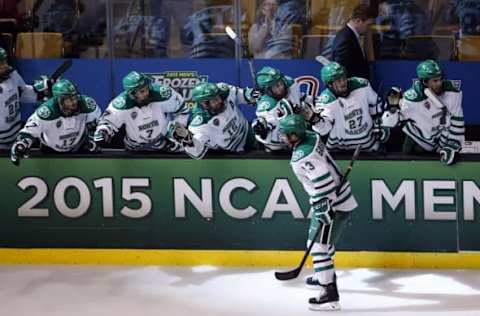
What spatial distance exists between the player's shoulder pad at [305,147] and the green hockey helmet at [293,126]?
56 millimetres

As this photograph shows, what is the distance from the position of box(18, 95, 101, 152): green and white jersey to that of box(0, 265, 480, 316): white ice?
2.95 feet

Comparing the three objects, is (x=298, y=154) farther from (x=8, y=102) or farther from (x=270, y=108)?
(x=8, y=102)

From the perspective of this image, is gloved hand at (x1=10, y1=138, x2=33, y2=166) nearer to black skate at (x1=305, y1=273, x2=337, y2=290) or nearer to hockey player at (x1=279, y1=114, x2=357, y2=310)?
hockey player at (x1=279, y1=114, x2=357, y2=310)

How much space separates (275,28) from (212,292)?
3.71 metres

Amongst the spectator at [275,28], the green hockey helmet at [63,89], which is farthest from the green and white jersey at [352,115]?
the spectator at [275,28]

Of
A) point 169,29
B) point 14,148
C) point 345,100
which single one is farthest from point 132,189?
point 169,29

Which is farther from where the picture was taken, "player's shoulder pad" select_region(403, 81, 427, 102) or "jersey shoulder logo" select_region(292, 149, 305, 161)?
"player's shoulder pad" select_region(403, 81, 427, 102)

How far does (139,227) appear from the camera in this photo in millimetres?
8070

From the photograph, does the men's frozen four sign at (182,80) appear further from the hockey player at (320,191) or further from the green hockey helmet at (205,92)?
the hockey player at (320,191)

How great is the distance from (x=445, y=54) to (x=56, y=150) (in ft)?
12.8

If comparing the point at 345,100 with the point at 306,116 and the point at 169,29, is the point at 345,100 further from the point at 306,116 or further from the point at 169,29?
the point at 169,29

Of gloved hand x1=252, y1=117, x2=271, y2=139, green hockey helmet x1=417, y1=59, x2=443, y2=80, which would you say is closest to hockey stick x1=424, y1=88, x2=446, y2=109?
green hockey helmet x1=417, y1=59, x2=443, y2=80

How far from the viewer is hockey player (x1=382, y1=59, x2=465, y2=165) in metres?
7.91

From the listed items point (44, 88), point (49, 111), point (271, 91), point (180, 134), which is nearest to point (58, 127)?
point (49, 111)
